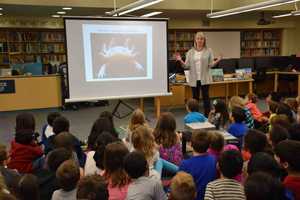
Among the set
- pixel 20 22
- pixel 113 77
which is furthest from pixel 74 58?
pixel 20 22

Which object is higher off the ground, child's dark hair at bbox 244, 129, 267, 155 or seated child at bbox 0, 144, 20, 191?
child's dark hair at bbox 244, 129, 267, 155

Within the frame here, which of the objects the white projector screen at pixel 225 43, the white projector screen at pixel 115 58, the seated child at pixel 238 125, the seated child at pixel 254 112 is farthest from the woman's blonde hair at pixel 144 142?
the white projector screen at pixel 225 43

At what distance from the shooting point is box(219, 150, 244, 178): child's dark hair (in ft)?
6.98

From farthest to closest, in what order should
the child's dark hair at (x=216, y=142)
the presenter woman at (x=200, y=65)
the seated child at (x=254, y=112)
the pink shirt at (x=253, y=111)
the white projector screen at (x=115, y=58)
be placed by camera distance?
1. the presenter woman at (x=200, y=65)
2. the white projector screen at (x=115, y=58)
3. the pink shirt at (x=253, y=111)
4. the seated child at (x=254, y=112)
5. the child's dark hair at (x=216, y=142)

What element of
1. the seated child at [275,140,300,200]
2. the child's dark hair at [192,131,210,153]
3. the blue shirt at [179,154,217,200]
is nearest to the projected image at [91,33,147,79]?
the child's dark hair at [192,131,210,153]

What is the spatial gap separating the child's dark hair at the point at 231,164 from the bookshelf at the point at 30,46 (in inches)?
321

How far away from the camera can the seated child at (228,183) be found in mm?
2027

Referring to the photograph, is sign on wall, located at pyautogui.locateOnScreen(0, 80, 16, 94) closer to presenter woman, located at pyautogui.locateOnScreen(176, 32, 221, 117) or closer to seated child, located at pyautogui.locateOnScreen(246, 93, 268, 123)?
presenter woman, located at pyautogui.locateOnScreen(176, 32, 221, 117)

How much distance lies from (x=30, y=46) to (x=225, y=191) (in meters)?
9.12

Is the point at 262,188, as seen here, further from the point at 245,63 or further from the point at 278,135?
the point at 245,63

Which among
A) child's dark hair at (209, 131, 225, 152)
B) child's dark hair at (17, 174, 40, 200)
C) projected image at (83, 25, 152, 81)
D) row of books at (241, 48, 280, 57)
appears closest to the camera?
child's dark hair at (17, 174, 40, 200)

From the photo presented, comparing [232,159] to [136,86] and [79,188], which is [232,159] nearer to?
[79,188]

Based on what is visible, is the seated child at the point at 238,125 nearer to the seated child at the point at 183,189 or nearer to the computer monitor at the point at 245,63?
the seated child at the point at 183,189

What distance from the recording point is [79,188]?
5.76ft
